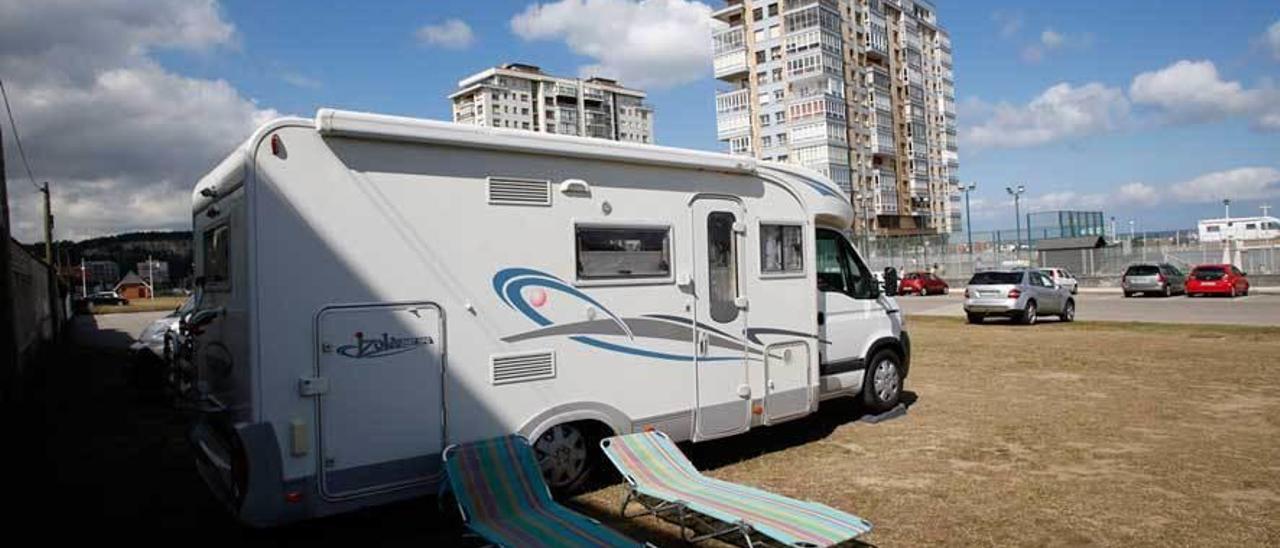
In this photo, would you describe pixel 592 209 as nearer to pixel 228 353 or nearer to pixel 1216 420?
pixel 228 353

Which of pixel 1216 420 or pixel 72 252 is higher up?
pixel 72 252

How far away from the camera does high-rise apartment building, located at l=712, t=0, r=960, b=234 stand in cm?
6919

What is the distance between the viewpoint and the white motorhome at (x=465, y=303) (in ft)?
14.5

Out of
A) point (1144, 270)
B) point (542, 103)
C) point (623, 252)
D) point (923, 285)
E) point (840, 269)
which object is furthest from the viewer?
point (542, 103)

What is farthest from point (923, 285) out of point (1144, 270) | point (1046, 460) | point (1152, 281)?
point (1046, 460)

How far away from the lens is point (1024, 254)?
1761 inches

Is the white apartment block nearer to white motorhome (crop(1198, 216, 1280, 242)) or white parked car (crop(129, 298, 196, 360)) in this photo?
white motorhome (crop(1198, 216, 1280, 242))

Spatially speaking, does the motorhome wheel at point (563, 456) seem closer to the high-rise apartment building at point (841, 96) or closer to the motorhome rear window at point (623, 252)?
the motorhome rear window at point (623, 252)

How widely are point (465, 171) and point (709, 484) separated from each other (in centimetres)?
256

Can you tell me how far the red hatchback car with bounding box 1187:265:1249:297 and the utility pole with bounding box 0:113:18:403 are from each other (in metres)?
34.6

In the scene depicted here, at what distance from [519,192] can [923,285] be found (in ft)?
124

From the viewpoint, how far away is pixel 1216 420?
774cm

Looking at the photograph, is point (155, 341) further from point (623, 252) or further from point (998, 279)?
point (998, 279)

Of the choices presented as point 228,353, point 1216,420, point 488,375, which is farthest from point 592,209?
point 1216,420
